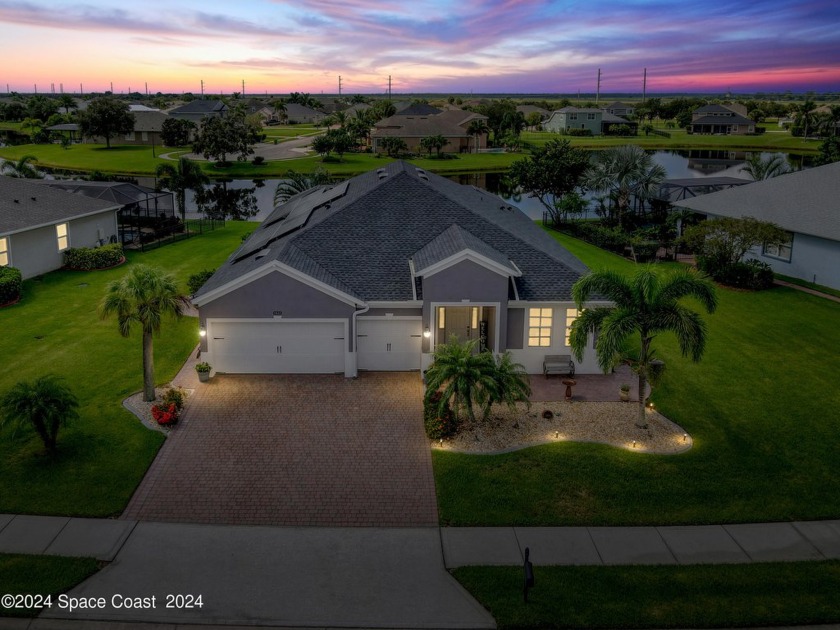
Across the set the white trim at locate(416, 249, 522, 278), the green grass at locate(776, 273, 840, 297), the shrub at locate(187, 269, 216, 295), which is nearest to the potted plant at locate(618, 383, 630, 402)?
the white trim at locate(416, 249, 522, 278)

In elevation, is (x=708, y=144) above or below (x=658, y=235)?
above

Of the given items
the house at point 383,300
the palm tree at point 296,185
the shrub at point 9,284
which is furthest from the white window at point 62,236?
the house at point 383,300

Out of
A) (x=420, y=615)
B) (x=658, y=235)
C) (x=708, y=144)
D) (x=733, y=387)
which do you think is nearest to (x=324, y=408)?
(x=420, y=615)

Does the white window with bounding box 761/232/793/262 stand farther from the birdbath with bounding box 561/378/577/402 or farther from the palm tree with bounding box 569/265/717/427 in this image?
the palm tree with bounding box 569/265/717/427

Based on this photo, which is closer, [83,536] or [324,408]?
[83,536]

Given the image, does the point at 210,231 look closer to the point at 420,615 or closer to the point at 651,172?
the point at 651,172
